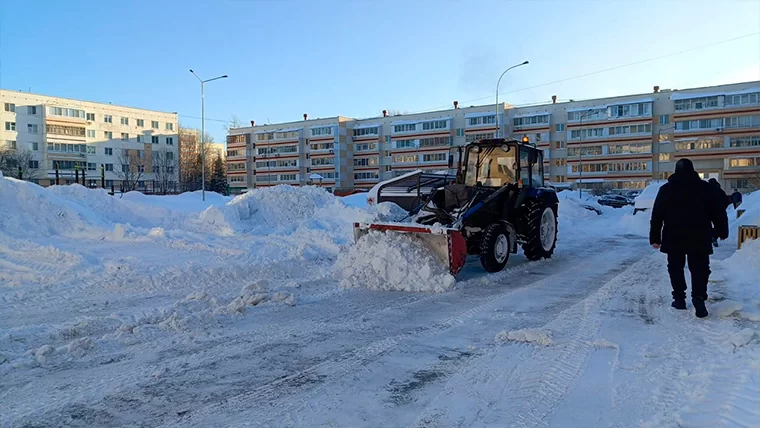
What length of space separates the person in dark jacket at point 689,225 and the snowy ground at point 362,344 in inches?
15.7

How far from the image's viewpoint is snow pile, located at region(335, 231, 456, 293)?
794 cm

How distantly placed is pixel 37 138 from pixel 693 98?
83.3m

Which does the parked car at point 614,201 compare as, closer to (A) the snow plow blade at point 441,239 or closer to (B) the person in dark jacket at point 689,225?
(A) the snow plow blade at point 441,239

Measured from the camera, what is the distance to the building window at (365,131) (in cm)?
8500

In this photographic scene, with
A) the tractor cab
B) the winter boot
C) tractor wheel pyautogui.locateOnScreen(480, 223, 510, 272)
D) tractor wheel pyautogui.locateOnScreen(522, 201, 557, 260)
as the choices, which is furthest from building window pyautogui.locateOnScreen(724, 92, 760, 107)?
the winter boot

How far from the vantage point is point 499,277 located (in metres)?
Answer: 9.01

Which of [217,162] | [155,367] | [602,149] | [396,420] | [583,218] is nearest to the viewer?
[396,420]

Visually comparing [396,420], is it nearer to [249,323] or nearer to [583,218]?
[249,323]

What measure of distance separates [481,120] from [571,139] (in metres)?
12.4

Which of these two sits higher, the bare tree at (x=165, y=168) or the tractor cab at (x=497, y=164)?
the bare tree at (x=165, y=168)

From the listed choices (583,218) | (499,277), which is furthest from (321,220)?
(583,218)

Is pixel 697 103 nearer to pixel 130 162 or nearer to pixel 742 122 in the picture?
pixel 742 122

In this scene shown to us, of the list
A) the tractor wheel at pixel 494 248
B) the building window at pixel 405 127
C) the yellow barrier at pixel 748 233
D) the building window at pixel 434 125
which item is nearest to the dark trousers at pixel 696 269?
the tractor wheel at pixel 494 248

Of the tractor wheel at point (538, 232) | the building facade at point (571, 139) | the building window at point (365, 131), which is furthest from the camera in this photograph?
the building window at point (365, 131)
